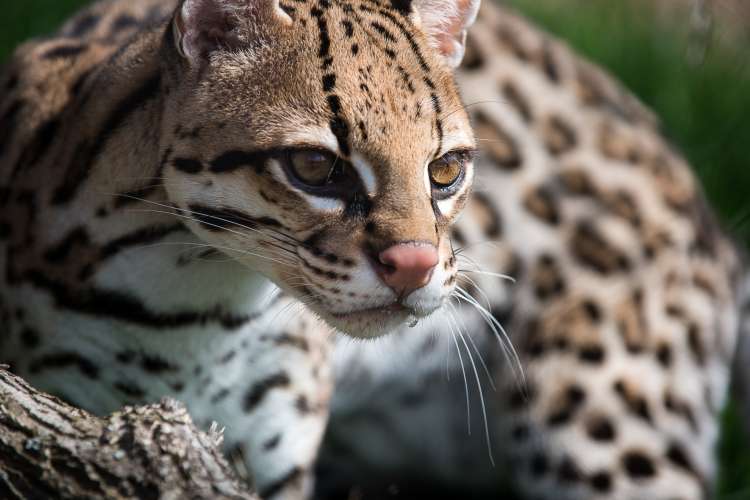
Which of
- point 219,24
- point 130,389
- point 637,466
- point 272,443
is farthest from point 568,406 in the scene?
point 219,24

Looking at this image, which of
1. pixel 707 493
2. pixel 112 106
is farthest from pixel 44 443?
pixel 707 493

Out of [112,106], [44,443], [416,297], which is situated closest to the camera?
[44,443]

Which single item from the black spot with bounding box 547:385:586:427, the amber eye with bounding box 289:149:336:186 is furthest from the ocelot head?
the black spot with bounding box 547:385:586:427

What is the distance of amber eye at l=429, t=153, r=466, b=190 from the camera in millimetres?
2918

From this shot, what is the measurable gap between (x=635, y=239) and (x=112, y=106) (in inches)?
90.8

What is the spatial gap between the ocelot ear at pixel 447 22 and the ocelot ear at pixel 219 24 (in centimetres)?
47

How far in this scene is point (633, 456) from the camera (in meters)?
4.18

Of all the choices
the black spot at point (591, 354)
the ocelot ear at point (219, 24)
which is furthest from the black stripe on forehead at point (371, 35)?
the black spot at point (591, 354)

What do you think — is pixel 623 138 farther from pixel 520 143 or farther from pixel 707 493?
pixel 707 493

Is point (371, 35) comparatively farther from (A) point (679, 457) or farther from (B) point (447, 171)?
(A) point (679, 457)

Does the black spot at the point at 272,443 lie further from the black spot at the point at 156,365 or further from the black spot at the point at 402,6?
the black spot at the point at 402,6

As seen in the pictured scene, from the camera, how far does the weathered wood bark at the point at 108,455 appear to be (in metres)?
2.33

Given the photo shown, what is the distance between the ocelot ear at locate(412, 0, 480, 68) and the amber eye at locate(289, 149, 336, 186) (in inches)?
24.3

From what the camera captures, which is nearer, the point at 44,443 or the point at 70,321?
the point at 44,443
